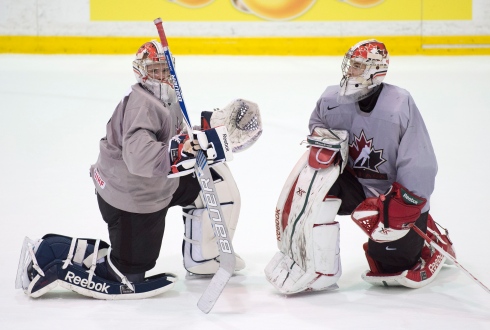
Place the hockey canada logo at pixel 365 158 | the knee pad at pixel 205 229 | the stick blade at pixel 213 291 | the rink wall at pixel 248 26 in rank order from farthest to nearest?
1. the rink wall at pixel 248 26
2. the knee pad at pixel 205 229
3. the hockey canada logo at pixel 365 158
4. the stick blade at pixel 213 291

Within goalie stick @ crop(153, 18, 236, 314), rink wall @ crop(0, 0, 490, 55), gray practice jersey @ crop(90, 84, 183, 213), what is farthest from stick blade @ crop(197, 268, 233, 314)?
rink wall @ crop(0, 0, 490, 55)

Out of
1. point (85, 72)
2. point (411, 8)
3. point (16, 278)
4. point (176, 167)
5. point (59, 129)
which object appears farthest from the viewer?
point (411, 8)

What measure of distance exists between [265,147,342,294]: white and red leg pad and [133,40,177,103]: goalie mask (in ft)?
1.76

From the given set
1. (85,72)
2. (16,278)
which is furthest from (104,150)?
(85,72)

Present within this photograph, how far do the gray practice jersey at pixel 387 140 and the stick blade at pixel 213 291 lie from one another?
1.99 feet

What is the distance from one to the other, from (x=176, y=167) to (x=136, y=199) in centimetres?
29

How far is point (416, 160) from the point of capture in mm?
2934

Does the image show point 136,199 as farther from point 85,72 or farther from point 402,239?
point 85,72

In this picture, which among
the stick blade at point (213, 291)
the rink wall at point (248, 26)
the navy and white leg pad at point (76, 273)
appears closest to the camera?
the stick blade at point (213, 291)

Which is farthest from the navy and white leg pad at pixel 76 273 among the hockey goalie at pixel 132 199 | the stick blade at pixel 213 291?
the stick blade at pixel 213 291

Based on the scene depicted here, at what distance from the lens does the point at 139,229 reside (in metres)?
3.04

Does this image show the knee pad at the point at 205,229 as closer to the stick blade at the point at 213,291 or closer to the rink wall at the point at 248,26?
the stick blade at the point at 213,291

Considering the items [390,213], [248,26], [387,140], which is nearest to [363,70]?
[387,140]

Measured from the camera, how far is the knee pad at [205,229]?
10.7 feet
